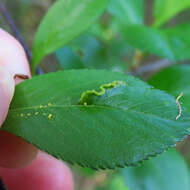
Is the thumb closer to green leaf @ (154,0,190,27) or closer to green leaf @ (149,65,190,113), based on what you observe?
green leaf @ (149,65,190,113)

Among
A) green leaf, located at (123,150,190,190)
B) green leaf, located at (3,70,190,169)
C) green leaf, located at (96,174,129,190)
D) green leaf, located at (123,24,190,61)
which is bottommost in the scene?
green leaf, located at (96,174,129,190)

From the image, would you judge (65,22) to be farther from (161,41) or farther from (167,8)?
(167,8)

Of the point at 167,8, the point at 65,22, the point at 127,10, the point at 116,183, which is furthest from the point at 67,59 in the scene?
the point at 116,183

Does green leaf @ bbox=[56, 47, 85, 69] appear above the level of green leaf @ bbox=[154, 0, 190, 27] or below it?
below

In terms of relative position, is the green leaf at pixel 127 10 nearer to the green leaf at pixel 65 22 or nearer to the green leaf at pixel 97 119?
the green leaf at pixel 65 22

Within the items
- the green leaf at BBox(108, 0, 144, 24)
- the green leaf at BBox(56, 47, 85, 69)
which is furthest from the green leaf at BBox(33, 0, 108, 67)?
the green leaf at BBox(108, 0, 144, 24)
